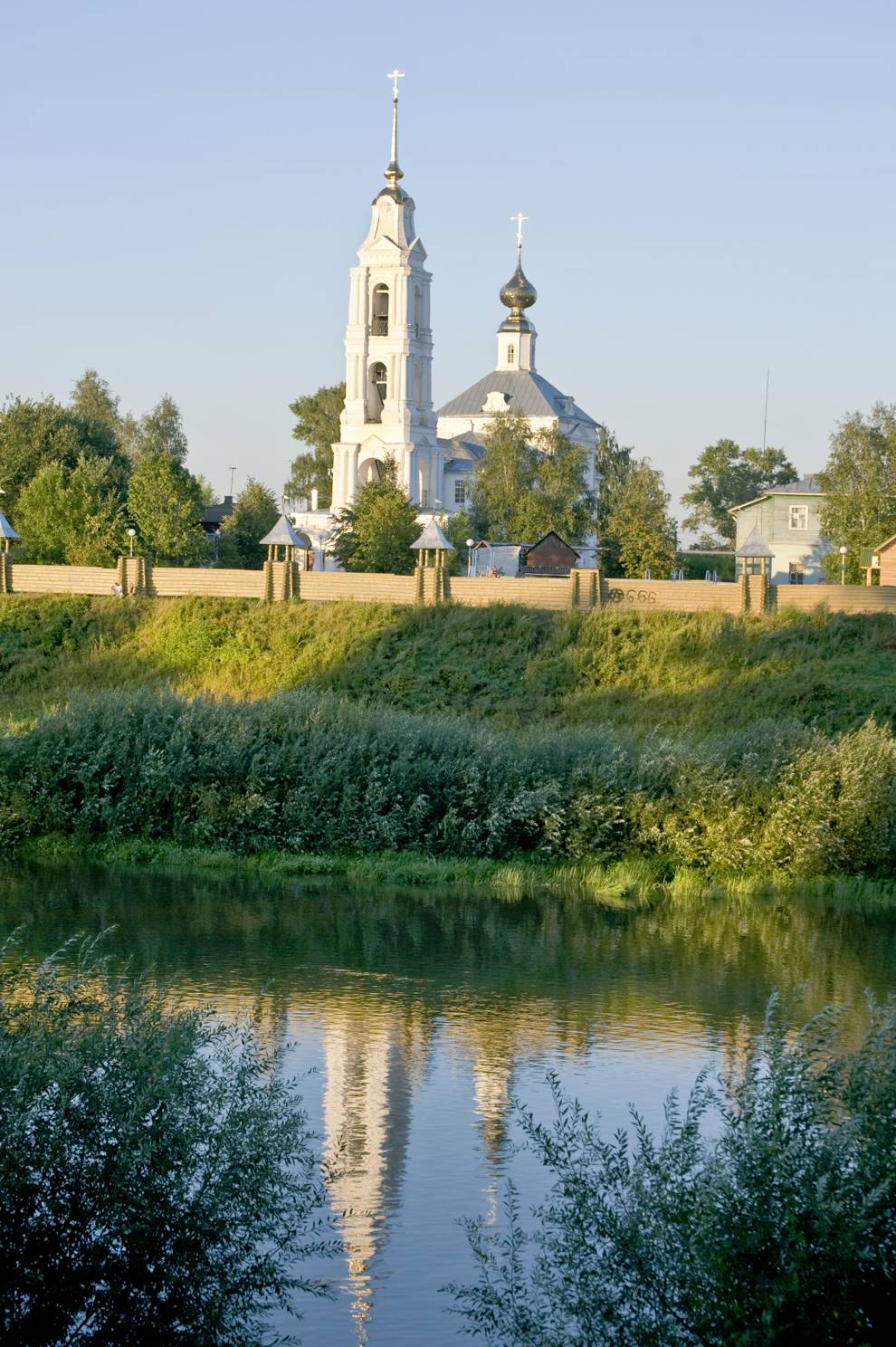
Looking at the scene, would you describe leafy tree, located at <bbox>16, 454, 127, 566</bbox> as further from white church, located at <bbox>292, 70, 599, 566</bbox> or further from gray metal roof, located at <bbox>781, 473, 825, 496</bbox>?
gray metal roof, located at <bbox>781, 473, 825, 496</bbox>

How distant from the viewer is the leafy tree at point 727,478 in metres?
106

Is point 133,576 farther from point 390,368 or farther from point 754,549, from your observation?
point 390,368

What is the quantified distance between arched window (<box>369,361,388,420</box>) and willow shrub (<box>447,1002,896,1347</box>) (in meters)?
69.5

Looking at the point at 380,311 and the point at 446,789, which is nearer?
the point at 446,789

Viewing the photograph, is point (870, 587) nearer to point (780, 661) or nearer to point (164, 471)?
point (780, 661)

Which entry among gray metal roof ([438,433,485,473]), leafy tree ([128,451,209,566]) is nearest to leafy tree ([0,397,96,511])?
leafy tree ([128,451,209,566])

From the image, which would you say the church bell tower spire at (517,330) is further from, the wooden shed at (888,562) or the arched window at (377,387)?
the wooden shed at (888,562)

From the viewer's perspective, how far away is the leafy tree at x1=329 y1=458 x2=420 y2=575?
185 feet

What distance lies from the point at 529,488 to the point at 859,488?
12.9 m

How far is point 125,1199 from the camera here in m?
8.72

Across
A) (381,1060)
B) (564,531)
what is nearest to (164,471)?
(564,531)

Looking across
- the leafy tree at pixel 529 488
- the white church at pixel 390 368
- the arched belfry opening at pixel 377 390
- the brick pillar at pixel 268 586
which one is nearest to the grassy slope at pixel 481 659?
the brick pillar at pixel 268 586

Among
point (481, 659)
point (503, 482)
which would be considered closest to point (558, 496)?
point (503, 482)

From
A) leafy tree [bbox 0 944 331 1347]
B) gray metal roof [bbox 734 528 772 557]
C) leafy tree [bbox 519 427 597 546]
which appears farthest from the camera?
leafy tree [bbox 519 427 597 546]
